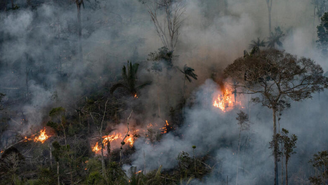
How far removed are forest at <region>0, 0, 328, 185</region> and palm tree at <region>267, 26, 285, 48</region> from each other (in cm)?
19

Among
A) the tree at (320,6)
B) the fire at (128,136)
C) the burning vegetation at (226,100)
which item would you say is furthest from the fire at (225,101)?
the tree at (320,6)

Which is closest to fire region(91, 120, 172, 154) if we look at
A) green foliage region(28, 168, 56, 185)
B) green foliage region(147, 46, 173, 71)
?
green foliage region(28, 168, 56, 185)

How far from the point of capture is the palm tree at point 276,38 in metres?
24.8

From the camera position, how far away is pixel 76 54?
59.8ft

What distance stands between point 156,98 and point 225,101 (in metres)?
5.68

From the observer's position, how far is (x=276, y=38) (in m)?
24.9

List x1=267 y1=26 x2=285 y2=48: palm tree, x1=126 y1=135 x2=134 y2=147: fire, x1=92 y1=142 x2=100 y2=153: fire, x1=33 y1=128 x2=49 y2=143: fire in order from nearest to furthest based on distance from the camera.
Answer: x1=33 y1=128 x2=49 y2=143: fire, x1=92 y1=142 x2=100 y2=153: fire, x1=126 y1=135 x2=134 y2=147: fire, x1=267 y1=26 x2=285 y2=48: palm tree

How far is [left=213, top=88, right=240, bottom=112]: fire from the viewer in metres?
16.0

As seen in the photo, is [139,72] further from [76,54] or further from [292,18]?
[292,18]

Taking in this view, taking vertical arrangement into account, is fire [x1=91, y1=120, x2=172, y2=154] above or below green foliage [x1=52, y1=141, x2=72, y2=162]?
above

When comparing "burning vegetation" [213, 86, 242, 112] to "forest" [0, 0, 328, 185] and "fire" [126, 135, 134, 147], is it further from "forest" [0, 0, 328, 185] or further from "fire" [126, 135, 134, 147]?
"fire" [126, 135, 134, 147]

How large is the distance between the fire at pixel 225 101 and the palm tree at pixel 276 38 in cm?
1159

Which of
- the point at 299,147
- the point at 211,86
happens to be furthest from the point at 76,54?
the point at 299,147

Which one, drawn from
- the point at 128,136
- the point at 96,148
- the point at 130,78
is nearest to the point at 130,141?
the point at 128,136
